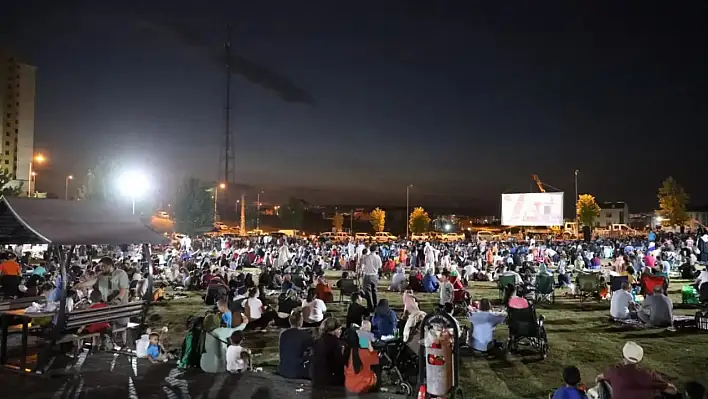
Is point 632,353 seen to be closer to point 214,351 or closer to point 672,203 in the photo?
point 214,351

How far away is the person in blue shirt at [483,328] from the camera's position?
10.6m

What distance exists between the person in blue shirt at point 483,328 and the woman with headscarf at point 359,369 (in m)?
3.68

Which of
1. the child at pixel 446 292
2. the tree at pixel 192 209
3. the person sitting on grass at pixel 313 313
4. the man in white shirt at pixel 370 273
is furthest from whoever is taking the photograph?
the tree at pixel 192 209

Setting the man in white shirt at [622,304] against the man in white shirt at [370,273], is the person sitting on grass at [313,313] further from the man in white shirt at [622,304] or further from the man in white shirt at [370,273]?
the man in white shirt at [622,304]

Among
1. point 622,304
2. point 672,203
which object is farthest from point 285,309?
point 672,203

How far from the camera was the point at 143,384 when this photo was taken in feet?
25.6

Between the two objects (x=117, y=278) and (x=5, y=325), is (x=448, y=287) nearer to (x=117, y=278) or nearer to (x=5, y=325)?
(x=117, y=278)

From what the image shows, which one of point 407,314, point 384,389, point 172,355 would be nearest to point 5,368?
point 172,355

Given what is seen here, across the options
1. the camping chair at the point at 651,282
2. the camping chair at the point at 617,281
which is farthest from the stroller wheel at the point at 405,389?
the camping chair at the point at 617,281

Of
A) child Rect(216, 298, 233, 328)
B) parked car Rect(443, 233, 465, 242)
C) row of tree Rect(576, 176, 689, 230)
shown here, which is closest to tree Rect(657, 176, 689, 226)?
row of tree Rect(576, 176, 689, 230)

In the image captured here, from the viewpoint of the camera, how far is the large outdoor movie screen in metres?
54.2

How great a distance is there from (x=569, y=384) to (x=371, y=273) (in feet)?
31.5

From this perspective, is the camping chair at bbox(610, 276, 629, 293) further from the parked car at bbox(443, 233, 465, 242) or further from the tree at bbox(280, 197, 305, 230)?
the tree at bbox(280, 197, 305, 230)

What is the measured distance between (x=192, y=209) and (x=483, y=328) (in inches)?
2644
